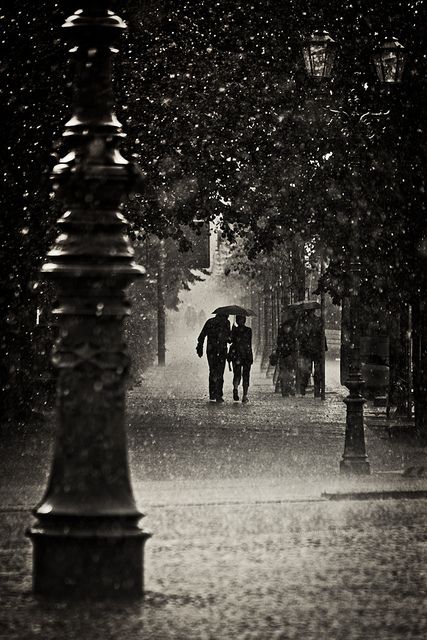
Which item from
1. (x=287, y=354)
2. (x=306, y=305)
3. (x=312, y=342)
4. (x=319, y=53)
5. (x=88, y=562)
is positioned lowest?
(x=88, y=562)

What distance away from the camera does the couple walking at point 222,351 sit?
33.0 meters

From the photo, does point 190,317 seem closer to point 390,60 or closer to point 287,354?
point 287,354

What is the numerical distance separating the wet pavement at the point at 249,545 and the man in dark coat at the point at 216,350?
34.3ft

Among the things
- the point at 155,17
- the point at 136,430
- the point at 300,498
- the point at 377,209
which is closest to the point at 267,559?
the point at 300,498

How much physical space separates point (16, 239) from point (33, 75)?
224cm

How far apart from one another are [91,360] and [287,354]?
92.0 ft

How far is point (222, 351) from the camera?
109ft

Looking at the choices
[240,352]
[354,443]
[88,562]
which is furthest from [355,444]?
[240,352]

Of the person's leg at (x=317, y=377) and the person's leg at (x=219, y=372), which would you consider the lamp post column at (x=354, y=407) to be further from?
the person's leg at (x=317, y=377)

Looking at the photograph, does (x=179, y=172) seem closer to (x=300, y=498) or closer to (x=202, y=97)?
(x=202, y=97)

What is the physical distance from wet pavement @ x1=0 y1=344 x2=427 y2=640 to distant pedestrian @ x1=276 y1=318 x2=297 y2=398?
1392cm

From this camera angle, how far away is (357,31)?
24.0m

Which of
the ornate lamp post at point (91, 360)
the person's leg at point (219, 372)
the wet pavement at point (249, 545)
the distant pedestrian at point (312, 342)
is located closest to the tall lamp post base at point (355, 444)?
the wet pavement at point (249, 545)

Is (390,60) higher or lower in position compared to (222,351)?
higher
